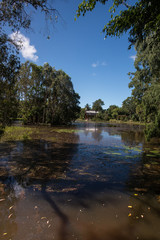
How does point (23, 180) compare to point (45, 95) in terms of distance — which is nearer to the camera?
point (23, 180)

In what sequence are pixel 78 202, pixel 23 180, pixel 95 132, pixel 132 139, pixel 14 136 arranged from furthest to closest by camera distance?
1. pixel 95 132
2. pixel 132 139
3. pixel 14 136
4. pixel 23 180
5. pixel 78 202

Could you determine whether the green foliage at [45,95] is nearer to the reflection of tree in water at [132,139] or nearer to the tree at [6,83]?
the reflection of tree in water at [132,139]

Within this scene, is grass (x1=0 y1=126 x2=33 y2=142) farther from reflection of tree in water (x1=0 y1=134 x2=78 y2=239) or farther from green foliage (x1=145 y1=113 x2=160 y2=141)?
green foliage (x1=145 y1=113 x2=160 y2=141)

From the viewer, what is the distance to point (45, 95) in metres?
36.3

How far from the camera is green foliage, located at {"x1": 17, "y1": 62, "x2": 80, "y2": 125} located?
1284 inches

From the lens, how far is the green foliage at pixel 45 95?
32625mm

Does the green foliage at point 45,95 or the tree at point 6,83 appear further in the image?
the green foliage at point 45,95

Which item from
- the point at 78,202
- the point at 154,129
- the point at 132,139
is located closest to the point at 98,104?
the point at 132,139

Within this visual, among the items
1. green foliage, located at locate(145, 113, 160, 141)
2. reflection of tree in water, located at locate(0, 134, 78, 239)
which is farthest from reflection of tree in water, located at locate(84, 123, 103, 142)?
reflection of tree in water, located at locate(0, 134, 78, 239)

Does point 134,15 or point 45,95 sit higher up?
point 45,95

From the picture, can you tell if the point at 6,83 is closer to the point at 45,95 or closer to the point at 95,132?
the point at 95,132

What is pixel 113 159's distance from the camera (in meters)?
8.52

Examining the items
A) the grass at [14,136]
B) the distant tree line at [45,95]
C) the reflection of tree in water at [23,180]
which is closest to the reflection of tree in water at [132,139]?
the reflection of tree in water at [23,180]

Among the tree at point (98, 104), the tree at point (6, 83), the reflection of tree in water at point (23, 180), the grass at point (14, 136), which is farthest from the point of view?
the tree at point (98, 104)
